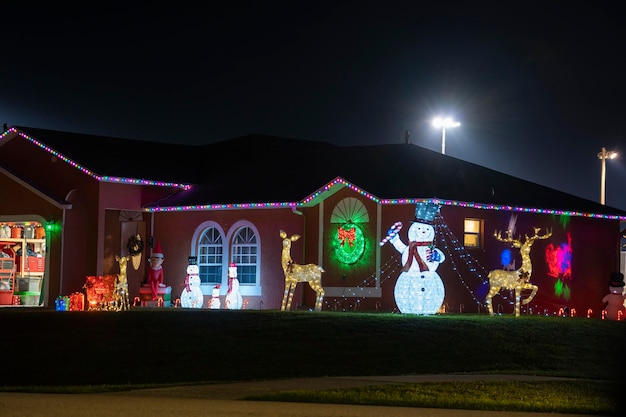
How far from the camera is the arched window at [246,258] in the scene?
30.2 metres

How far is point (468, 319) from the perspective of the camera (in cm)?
2391

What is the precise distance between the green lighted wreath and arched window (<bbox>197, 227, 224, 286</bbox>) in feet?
14.4

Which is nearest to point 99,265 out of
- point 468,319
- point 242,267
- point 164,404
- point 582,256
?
point 242,267

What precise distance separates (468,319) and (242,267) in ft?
28.5

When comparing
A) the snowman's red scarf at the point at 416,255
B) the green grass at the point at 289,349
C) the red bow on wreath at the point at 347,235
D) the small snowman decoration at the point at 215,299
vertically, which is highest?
the red bow on wreath at the point at 347,235

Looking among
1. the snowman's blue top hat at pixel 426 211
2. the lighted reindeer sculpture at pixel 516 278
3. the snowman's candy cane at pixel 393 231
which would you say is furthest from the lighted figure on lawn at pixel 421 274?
the lighted reindeer sculpture at pixel 516 278

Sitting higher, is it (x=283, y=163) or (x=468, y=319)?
(x=283, y=163)

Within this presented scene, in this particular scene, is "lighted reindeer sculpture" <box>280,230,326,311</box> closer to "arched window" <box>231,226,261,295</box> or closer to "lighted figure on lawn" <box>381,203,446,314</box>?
Result: "lighted figure on lawn" <box>381,203,446,314</box>

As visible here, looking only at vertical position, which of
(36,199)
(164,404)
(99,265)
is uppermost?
(36,199)

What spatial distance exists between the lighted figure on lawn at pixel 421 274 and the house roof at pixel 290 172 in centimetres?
162

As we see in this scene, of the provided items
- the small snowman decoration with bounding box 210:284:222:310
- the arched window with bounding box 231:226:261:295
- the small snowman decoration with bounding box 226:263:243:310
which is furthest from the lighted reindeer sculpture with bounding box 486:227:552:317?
the small snowman decoration with bounding box 210:284:222:310

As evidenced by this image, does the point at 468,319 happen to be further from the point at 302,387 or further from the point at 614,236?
the point at 614,236

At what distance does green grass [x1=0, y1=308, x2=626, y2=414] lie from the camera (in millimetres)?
19345

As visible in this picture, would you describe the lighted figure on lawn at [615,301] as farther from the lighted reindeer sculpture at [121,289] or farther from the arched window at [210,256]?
the lighted reindeer sculpture at [121,289]
